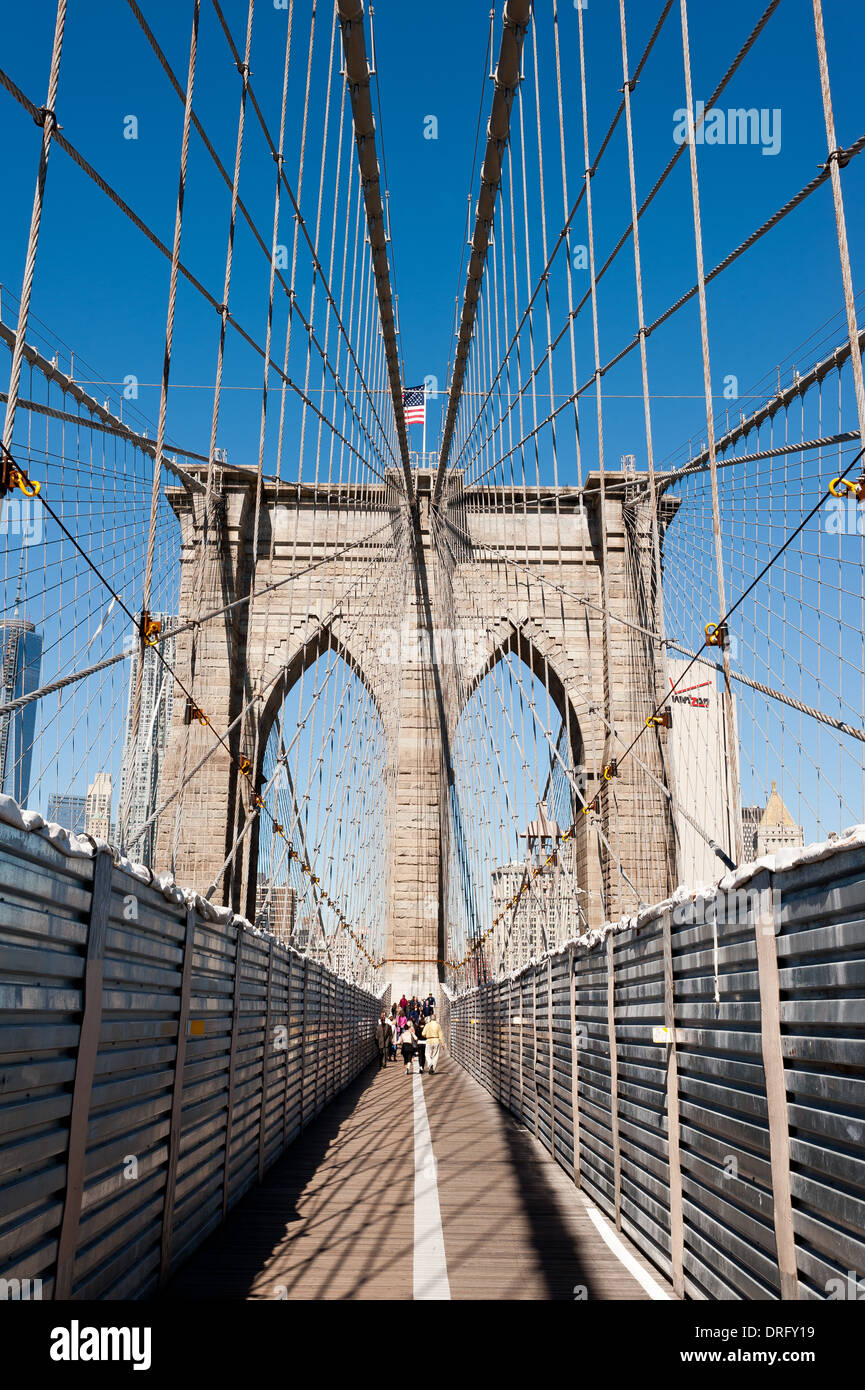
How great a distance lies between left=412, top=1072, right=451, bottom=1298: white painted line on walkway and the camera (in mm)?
3053

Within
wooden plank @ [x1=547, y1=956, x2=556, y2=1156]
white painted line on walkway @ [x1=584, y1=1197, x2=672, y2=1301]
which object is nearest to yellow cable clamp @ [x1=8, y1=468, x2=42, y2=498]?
white painted line on walkway @ [x1=584, y1=1197, x2=672, y2=1301]

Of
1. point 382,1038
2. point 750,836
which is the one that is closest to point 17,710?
point 382,1038

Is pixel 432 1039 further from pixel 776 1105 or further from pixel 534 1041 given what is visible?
pixel 776 1105

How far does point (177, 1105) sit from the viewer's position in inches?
120

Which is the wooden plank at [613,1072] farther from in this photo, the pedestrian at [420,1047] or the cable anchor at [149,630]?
the pedestrian at [420,1047]

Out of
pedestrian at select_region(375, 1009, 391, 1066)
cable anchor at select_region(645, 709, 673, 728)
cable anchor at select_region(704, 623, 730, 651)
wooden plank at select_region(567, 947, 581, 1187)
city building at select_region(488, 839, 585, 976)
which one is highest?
cable anchor at select_region(645, 709, 673, 728)

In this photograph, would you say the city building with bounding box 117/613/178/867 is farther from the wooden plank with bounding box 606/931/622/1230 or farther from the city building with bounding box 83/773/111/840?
the wooden plank with bounding box 606/931/622/1230

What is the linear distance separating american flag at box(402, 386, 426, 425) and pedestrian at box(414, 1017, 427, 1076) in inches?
413

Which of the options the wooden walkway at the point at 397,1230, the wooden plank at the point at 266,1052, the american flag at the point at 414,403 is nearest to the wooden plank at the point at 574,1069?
the wooden walkway at the point at 397,1230

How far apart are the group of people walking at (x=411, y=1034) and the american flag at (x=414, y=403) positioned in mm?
9836

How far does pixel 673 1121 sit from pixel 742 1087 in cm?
66

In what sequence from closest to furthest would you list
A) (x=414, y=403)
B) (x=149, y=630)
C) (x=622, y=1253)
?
(x=622, y=1253) < (x=149, y=630) < (x=414, y=403)

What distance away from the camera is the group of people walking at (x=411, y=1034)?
485 inches
